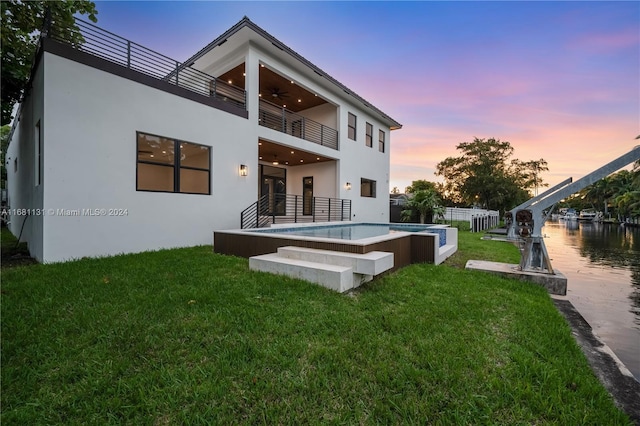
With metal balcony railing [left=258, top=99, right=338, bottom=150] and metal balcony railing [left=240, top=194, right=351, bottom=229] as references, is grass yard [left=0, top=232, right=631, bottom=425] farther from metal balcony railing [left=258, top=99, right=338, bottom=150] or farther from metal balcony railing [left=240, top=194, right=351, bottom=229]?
metal balcony railing [left=258, top=99, right=338, bottom=150]

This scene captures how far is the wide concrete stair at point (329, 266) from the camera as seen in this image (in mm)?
3959

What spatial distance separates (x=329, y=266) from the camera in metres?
4.29

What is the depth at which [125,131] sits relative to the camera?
6727mm

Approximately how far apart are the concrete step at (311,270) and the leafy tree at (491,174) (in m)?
30.1

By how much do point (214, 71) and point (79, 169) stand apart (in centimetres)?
692

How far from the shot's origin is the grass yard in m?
1.82

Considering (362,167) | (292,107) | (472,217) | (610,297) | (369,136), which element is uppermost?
(292,107)

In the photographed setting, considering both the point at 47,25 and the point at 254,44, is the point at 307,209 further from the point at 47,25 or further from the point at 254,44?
the point at 47,25

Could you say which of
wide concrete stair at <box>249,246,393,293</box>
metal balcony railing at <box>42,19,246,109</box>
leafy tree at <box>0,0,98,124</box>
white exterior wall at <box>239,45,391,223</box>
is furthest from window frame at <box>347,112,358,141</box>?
wide concrete stair at <box>249,246,393,293</box>

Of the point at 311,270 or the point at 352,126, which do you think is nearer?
the point at 311,270

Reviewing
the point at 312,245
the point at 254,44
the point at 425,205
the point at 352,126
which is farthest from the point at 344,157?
the point at 312,245

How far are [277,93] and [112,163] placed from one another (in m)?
7.96

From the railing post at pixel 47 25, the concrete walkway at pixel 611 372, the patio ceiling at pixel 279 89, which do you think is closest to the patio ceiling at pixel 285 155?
the patio ceiling at pixel 279 89

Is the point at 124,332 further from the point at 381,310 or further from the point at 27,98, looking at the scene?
the point at 27,98
